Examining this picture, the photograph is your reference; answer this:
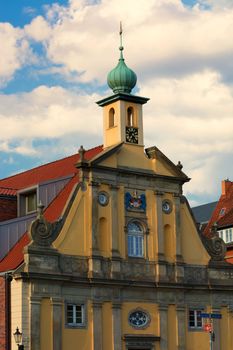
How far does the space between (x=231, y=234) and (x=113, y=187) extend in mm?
18581

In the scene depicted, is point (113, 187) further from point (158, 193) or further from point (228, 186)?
point (228, 186)

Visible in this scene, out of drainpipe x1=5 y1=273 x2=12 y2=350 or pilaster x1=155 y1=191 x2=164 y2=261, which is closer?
drainpipe x1=5 y1=273 x2=12 y2=350

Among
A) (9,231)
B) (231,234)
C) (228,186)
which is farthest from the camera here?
(228,186)

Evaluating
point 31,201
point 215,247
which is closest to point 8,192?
point 31,201

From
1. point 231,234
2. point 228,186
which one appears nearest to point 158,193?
point 231,234

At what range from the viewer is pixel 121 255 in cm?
5428

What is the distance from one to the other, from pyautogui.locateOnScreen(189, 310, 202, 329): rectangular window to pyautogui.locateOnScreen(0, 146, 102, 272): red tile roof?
10386 millimetres

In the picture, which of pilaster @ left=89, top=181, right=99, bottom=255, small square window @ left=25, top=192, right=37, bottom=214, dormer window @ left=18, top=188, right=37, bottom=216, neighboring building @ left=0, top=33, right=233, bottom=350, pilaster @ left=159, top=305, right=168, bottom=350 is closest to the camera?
neighboring building @ left=0, top=33, right=233, bottom=350

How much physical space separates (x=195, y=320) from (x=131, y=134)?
470 inches

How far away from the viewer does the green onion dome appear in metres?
57.3

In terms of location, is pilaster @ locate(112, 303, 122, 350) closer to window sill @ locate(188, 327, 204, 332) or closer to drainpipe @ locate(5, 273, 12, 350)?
window sill @ locate(188, 327, 204, 332)

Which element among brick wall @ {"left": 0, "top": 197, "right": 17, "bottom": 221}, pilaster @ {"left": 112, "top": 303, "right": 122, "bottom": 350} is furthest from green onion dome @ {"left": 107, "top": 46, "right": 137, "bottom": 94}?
pilaster @ {"left": 112, "top": 303, "right": 122, "bottom": 350}

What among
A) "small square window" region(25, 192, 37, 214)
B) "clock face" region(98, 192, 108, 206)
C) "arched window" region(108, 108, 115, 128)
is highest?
"arched window" region(108, 108, 115, 128)

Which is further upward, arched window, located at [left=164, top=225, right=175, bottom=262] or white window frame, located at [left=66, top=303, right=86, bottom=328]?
arched window, located at [left=164, top=225, right=175, bottom=262]
